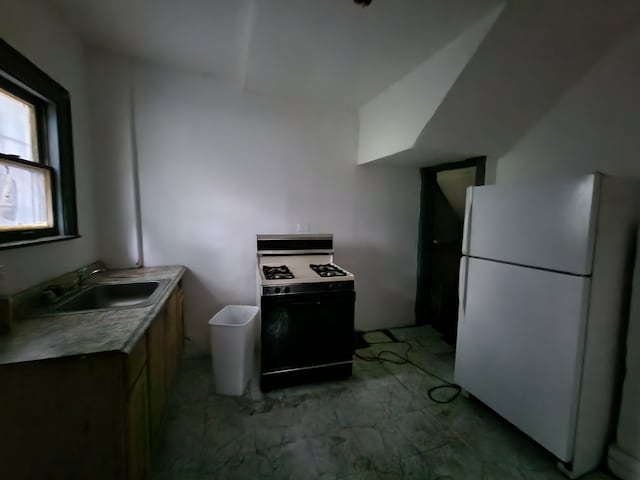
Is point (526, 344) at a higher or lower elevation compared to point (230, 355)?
higher

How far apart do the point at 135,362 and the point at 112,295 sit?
102 cm

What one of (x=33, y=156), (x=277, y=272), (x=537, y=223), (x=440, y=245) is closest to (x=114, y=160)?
(x=33, y=156)

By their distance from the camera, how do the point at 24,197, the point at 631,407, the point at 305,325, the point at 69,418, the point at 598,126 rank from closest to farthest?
the point at 69,418 < the point at 631,407 < the point at 24,197 < the point at 598,126 < the point at 305,325

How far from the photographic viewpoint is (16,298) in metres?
1.34

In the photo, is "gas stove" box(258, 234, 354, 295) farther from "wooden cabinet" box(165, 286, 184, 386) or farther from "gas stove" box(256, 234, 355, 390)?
"wooden cabinet" box(165, 286, 184, 386)

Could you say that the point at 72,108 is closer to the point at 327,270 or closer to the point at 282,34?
the point at 282,34

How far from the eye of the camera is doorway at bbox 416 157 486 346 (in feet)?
10.6

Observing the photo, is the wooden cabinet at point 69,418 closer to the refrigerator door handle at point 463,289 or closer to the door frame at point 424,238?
the refrigerator door handle at point 463,289

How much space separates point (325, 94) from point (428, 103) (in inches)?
40.3

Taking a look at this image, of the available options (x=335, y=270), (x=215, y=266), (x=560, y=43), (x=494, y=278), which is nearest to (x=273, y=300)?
(x=335, y=270)

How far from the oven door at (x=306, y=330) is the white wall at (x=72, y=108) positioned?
4.26ft

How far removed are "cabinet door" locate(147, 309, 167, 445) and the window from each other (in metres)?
0.77

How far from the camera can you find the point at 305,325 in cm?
224

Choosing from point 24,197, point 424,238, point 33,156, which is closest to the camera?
point 24,197
